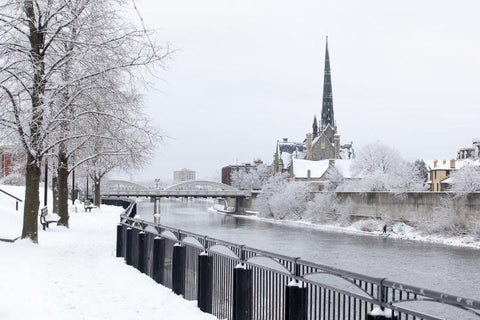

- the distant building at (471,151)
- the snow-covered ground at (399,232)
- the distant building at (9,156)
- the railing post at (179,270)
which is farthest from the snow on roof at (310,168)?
the railing post at (179,270)

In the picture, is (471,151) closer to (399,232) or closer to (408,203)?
(408,203)

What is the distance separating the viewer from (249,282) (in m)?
7.23

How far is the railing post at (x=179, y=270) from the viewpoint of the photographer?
31.0 feet

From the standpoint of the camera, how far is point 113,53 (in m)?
14.0

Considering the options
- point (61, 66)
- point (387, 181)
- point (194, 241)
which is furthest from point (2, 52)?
point (387, 181)

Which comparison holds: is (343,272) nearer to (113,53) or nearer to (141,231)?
(141,231)

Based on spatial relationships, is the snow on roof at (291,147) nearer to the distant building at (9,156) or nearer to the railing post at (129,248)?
the distant building at (9,156)

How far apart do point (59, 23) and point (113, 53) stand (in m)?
1.61

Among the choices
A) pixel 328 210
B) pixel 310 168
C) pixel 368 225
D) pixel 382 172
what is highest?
pixel 310 168

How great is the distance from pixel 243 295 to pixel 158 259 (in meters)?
3.74

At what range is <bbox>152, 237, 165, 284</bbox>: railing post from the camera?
10500 millimetres

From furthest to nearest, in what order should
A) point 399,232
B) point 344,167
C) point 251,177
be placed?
point 251,177, point 344,167, point 399,232

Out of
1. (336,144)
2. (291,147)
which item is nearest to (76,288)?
(336,144)

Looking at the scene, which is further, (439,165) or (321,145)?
(321,145)
